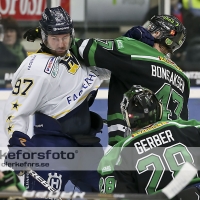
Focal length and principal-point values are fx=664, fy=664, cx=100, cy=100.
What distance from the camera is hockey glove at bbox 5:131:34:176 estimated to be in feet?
10.6

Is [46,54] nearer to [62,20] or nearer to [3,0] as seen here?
[62,20]

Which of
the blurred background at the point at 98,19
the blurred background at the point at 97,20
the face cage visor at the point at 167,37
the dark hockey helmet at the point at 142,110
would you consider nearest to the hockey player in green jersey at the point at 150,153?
the dark hockey helmet at the point at 142,110

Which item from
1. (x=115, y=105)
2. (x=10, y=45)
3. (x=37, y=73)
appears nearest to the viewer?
(x=37, y=73)

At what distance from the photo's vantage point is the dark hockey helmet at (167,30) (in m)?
3.69

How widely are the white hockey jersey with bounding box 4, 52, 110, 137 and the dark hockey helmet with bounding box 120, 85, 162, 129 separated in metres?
0.69

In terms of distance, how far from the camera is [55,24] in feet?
11.3

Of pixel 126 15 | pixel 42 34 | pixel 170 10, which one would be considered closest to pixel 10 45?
pixel 126 15

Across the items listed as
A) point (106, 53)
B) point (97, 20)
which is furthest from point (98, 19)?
point (106, 53)

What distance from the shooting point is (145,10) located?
6660 mm

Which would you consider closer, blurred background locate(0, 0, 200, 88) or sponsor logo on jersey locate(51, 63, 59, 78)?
sponsor logo on jersey locate(51, 63, 59, 78)

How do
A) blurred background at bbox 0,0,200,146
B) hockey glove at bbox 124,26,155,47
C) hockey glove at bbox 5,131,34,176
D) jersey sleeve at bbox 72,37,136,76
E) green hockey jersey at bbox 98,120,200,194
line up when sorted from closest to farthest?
green hockey jersey at bbox 98,120,200,194 < hockey glove at bbox 5,131,34,176 < jersey sleeve at bbox 72,37,136,76 < hockey glove at bbox 124,26,155,47 < blurred background at bbox 0,0,200,146

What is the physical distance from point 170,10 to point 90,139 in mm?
3446

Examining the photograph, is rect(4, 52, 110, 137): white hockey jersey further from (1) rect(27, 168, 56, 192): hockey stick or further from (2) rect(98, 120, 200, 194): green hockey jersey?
(2) rect(98, 120, 200, 194): green hockey jersey

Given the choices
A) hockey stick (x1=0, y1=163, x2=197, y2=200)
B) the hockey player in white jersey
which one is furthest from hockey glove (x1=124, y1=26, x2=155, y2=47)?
hockey stick (x1=0, y1=163, x2=197, y2=200)
